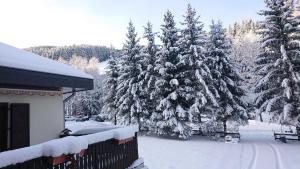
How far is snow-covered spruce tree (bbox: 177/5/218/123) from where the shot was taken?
2495 cm

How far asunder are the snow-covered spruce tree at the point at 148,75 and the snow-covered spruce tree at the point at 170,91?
40.0 inches

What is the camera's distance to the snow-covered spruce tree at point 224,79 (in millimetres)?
26875

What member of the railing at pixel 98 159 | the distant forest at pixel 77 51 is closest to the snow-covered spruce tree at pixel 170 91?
the railing at pixel 98 159

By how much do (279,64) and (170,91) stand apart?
363 inches

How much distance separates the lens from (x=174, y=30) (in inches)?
1049

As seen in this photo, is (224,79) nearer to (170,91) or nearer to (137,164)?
(170,91)

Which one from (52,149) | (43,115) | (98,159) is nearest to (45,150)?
(52,149)

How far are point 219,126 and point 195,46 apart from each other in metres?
8.14

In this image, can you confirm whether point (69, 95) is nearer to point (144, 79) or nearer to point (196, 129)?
point (144, 79)

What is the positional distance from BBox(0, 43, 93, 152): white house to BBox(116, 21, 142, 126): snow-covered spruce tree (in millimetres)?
18438

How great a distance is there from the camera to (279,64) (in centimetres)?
2409

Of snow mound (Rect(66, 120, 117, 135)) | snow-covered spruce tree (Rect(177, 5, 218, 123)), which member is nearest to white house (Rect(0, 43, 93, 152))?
snow mound (Rect(66, 120, 117, 135))

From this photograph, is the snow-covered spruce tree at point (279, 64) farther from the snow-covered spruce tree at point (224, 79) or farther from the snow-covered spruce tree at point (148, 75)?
the snow-covered spruce tree at point (148, 75)

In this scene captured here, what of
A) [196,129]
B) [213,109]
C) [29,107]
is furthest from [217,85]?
[29,107]
